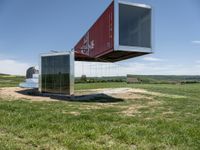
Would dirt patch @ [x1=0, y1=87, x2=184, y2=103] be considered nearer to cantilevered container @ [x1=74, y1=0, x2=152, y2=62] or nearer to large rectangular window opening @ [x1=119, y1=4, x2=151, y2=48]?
cantilevered container @ [x1=74, y1=0, x2=152, y2=62]

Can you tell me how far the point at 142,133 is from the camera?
5.89 m

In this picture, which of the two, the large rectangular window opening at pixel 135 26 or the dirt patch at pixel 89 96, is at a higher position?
the large rectangular window opening at pixel 135 26

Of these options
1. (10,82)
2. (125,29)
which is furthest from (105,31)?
(10,82)

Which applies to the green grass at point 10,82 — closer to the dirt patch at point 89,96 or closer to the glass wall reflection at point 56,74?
the dirt patch at point 89,96

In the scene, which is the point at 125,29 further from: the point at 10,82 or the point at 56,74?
the point at 10,82

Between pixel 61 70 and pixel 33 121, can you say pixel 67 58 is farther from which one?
pixel 33 121

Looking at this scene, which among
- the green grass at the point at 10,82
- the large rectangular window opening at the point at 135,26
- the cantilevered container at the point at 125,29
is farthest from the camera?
the green grass at the point at 10,82

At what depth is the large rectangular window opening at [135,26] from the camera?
52.3 ft

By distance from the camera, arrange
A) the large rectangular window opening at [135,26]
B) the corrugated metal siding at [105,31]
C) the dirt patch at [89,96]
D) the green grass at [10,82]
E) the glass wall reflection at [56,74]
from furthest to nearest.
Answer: the green grass at [10,82], the glass wall reflection at [56,74], the large rectangular window opening at [135,26], the corrugated metal siding at [105,31], the dirt patch at [89,96]

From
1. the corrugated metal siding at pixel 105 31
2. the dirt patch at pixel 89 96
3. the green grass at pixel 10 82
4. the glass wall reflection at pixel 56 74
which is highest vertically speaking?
the corrugated metal siding at pixel 105 31

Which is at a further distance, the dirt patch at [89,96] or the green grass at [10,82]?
the green grass at [10,82]

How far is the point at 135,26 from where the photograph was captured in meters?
18.1

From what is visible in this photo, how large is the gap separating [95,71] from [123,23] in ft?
44.2

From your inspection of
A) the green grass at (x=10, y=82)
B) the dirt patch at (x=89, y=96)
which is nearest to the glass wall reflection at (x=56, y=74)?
the dirt patch at (x=89, y=96)
